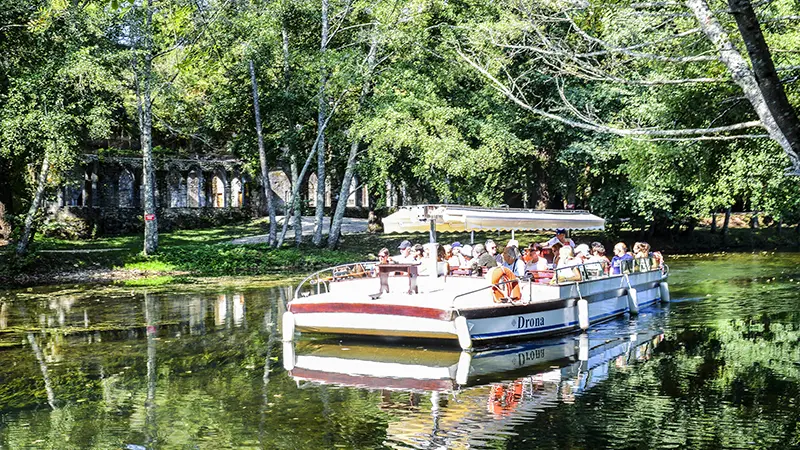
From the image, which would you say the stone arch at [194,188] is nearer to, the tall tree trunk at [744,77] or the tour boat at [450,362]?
the tour boat at [450,362]

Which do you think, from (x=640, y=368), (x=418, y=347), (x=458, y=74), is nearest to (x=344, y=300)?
(x=418, y=347)

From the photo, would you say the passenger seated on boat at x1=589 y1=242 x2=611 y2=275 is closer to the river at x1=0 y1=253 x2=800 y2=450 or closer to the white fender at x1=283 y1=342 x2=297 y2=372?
the river at x1=0 y1=253 x2=800 y2=450

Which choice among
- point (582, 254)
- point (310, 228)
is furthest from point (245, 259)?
point (582, 254)

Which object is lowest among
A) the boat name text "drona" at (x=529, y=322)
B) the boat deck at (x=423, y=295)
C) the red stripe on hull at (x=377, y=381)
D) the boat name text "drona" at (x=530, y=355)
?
the boat name text "drona" at (x=530, y=355)

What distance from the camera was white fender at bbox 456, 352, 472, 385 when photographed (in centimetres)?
1371

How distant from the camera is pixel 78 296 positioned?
26.7 meters

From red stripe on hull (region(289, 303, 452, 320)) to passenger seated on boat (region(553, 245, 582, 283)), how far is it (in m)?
3.93

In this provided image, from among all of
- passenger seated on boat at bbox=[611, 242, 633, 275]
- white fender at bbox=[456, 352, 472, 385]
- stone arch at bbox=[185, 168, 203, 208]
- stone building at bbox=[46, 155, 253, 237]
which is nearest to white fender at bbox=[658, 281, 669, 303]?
passenger seated on boat at bbox=[611, 242, 633, 275]

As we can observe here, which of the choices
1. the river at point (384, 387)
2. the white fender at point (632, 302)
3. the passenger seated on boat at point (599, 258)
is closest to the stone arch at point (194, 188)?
the river at point (384, 387)

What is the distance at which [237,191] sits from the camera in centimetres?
7088

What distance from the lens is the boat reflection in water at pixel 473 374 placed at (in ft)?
34.9

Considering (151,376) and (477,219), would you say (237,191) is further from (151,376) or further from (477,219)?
(151,376)

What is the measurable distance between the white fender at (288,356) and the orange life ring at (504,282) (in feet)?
14.3

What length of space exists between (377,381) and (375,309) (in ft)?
8.87
